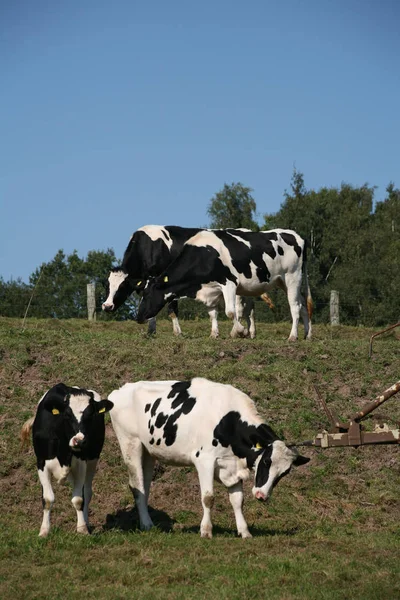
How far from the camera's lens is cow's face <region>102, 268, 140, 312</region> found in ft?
76.7

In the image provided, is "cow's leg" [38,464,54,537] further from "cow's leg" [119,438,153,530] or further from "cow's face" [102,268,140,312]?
"cow's face" [102,268,140,312]

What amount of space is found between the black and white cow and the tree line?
19284mm

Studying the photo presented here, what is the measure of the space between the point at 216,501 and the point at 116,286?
9.79 m

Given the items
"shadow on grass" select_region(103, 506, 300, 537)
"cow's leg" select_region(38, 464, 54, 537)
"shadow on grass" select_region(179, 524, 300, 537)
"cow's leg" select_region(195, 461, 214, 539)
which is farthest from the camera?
"shadow on grass" select_region(103, 506, 300, 537)

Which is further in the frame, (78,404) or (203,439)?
(78,404)

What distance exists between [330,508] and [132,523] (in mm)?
3106

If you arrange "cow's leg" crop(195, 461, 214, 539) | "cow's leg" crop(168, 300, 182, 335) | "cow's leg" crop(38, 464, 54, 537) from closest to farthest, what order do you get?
"cow's leg" crop(195, 461, 214, 539)
"cow's leg" crop(38, 464, 54, 537)
"cow's leg" crop(168, 300, 182, 335)

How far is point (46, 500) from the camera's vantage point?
12.5 meters

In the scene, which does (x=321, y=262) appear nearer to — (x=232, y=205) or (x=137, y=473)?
(x=232, y=205)

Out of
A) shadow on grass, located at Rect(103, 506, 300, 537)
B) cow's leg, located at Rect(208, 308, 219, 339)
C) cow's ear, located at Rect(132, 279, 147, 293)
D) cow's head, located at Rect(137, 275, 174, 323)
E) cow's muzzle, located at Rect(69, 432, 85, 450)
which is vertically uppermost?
cow's ear, located at Rect(132, 279, 147, 293)

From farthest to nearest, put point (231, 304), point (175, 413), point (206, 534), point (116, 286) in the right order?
point (116, 286), point (231, 304), point (175, 413), point (206, 534)

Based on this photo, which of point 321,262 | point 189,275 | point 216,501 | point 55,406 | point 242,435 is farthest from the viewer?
point 321,262

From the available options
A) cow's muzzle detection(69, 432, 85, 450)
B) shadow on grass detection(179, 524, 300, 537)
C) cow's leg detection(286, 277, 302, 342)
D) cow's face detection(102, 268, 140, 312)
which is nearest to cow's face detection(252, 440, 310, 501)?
shadow on grass detection(179, 524, 300, 537)

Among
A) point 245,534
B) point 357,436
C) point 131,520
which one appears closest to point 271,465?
point 245,534
